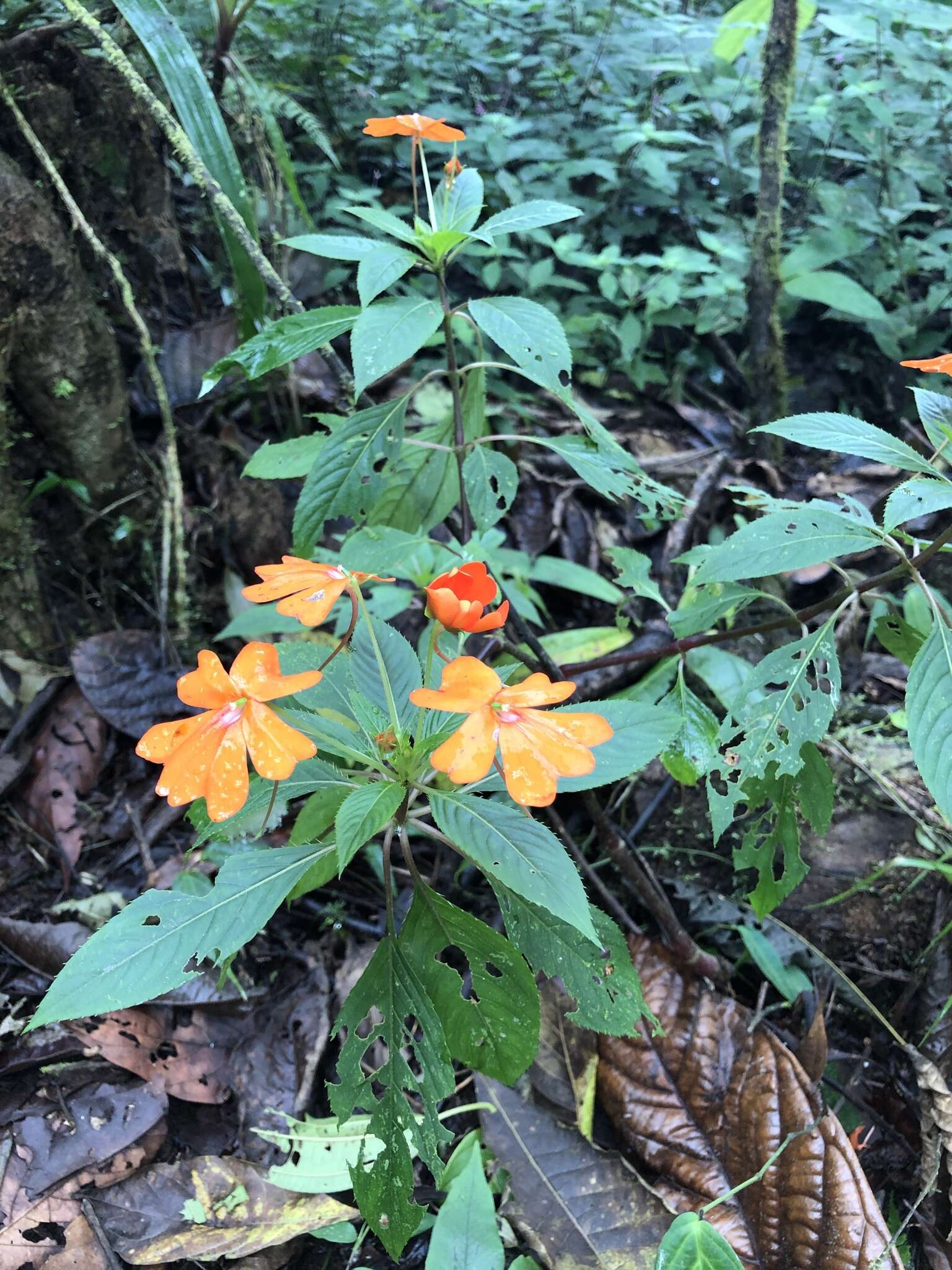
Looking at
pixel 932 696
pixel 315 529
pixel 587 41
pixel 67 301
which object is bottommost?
pixel 932 696

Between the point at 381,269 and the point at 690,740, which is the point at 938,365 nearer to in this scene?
the point at 690,740

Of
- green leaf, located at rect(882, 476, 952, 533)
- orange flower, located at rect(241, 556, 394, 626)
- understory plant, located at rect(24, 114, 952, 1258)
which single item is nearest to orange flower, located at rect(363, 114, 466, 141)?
understory plant, located at rect(24, 114, 952, 1258)

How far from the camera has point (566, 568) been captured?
2.47 metres

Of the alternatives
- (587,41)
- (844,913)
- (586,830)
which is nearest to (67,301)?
(586,830)

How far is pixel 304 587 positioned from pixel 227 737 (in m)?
0.23

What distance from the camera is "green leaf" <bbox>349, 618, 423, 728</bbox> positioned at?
56.9 inches

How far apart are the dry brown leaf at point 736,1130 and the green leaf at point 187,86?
6.91 ft

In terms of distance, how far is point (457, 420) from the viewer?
1.76 meters

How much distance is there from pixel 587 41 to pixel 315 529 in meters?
4.00

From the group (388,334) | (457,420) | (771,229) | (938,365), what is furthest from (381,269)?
(771,229)

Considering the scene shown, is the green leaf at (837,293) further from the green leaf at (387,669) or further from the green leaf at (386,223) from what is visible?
the green leaf at (387,669)

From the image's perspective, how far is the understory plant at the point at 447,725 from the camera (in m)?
1.04

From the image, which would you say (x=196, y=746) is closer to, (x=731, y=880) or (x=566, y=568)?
(x=731, y=880)

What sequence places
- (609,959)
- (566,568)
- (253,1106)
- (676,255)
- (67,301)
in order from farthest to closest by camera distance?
(676,255) < (566,568) < (67,301) < (253,1106) < (609,959)
